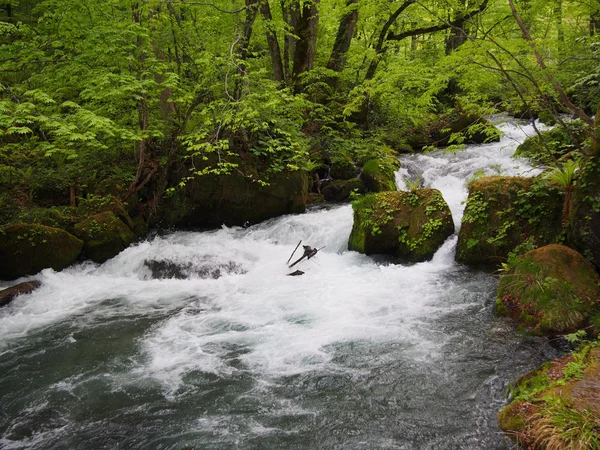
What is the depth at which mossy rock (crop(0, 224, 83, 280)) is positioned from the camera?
914 centimetres

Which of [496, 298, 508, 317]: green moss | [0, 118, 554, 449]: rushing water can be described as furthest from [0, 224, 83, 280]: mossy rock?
[496, 298, 508, 317]: green moss

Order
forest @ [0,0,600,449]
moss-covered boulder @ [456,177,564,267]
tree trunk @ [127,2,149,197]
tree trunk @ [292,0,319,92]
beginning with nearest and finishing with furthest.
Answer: forest @ [0,0,600,449]
moss-covered boulder @ [456,177,564,267]
tree trunk @ [127,2,149,197]
tree trunk @ [292,0,319,92]

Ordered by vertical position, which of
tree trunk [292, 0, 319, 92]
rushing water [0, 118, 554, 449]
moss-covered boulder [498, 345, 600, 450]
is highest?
tree trunk [292, 0, 319, 92]

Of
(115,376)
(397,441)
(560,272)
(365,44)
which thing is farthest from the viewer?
(365,44)

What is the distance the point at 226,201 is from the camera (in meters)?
12.0

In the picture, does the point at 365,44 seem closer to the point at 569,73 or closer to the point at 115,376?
the point at 569,73

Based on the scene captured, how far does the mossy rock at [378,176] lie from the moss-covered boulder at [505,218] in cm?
458

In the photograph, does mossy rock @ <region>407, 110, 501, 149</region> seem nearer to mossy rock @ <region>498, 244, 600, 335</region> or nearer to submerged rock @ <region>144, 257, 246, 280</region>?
submerged rock @ <region>144, 257, 246, 280</region>

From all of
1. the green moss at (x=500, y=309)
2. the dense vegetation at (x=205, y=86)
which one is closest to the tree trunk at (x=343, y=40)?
the dense vegetation at (x=205, y=86)

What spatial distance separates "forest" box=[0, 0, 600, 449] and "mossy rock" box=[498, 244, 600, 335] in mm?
22

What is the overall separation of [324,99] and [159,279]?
10.2 metres

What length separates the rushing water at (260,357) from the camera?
13.8ft

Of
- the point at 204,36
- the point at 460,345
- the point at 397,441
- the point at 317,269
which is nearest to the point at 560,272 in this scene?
the point at 460,345

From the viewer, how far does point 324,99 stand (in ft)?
53.3
